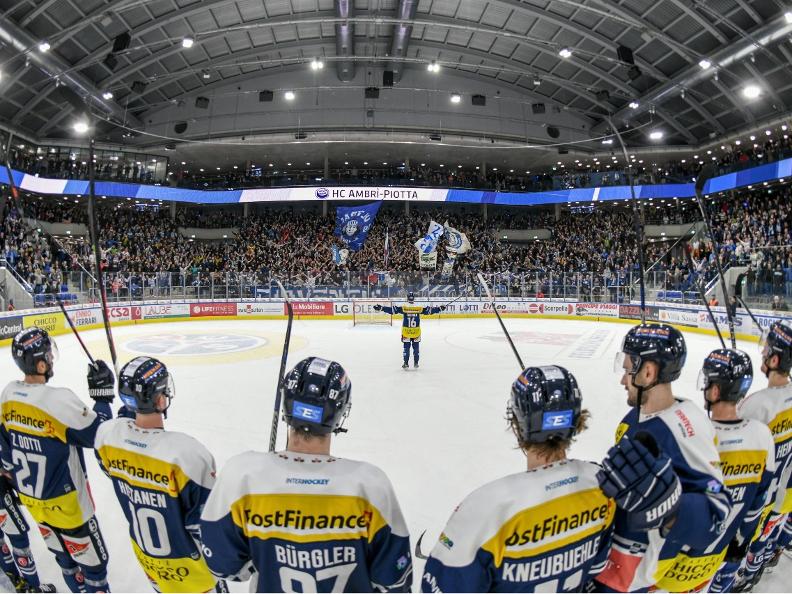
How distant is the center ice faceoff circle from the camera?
45.6 feet

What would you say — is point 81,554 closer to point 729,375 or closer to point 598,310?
point 729,375

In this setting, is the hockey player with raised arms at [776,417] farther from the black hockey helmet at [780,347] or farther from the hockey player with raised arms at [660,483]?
the hockey player with raised arms at [660,483]

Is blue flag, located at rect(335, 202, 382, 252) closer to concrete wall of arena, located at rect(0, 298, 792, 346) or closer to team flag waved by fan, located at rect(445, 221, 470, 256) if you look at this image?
concrete wall of arena, located at rect(0, 298, 792, 346)

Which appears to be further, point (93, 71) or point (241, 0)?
point (93, 71)

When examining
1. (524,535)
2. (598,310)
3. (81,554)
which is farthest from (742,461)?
(598,310)

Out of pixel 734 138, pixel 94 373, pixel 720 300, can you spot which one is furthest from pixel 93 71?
pixel 734 138

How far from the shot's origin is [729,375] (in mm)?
2641

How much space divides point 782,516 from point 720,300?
58.5 feet

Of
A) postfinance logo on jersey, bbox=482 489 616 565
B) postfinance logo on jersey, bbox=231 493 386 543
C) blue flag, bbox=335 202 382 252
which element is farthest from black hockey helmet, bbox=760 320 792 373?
blue flag, bbox=335 202 382 252

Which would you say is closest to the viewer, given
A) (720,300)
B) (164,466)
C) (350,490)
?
(350,490)

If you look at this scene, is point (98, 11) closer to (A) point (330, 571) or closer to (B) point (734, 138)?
(A) point (330, 571)

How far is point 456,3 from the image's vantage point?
2512 cm

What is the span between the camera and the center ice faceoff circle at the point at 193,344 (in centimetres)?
1391

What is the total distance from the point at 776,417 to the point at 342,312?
21.6m
